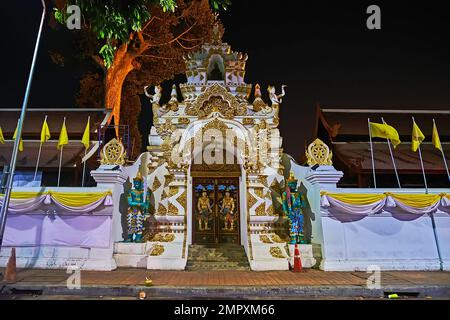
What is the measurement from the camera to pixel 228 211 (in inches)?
461

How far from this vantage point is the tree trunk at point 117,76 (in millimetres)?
19641

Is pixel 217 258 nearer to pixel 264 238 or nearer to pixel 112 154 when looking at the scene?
pixel 264 238

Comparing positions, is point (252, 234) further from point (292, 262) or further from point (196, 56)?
point (196, 56)

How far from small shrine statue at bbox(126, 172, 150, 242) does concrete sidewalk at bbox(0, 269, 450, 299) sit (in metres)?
2.03

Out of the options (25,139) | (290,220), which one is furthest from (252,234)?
(25,139)

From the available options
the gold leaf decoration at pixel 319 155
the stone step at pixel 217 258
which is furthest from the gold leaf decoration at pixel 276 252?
the gold leaf decoration at pixel 319 155

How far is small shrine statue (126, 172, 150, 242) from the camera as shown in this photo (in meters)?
10.4

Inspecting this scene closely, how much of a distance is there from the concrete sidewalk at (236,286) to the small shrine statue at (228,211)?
327 cm

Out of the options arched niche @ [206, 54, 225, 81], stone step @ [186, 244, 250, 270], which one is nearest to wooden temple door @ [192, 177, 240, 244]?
stone step @ [186, 244, 250, 270]

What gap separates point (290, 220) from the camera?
Result: 10.4 metres

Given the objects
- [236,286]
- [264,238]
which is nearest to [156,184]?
[264,238]

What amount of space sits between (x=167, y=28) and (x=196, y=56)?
898 centimetres

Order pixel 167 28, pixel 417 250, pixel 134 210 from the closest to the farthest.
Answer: pixel 417 250
pixel 134 210
pixel 167 28

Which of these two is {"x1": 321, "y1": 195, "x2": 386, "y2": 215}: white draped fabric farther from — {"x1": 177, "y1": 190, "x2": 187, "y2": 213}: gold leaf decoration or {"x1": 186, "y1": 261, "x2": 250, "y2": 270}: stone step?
{"x1": 177, "y1": 190, "x2": 187, "y2": 213}: gold leaf decoration
